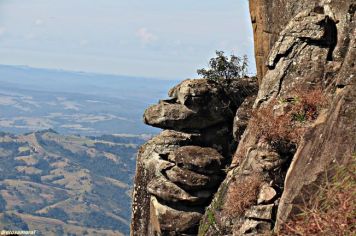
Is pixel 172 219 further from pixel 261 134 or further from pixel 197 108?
pixel 261 134

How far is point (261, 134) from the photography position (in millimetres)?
20641

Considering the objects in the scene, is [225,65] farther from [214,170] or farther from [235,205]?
[235,205]

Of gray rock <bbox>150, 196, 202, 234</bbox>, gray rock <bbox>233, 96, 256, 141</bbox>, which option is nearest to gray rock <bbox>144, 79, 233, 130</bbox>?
gray rock <bbox>233, 96, 256, 141</bbox>

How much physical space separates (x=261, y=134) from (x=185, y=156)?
251 inches

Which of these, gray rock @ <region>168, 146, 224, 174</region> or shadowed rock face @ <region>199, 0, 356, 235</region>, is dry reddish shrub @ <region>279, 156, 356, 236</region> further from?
gray rock @ <region>168, 146, 224, 174</region>

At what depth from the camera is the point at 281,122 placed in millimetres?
19938

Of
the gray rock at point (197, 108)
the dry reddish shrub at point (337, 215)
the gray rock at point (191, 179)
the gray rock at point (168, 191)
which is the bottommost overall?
the gray rock at point (168, 191)

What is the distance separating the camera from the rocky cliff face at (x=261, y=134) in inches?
626

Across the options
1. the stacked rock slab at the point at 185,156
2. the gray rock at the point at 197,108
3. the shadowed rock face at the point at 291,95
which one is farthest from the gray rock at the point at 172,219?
the gray rock at the point at 197,108

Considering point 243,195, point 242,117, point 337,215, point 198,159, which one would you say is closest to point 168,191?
point 198,159

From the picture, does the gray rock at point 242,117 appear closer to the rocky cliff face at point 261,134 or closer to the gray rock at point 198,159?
the rocky cliff face at point 261,134

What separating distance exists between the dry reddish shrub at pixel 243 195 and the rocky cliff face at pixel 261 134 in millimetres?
36

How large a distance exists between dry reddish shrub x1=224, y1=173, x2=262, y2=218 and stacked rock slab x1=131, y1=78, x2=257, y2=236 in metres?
4.98

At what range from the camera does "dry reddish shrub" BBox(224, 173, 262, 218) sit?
1936 cm
